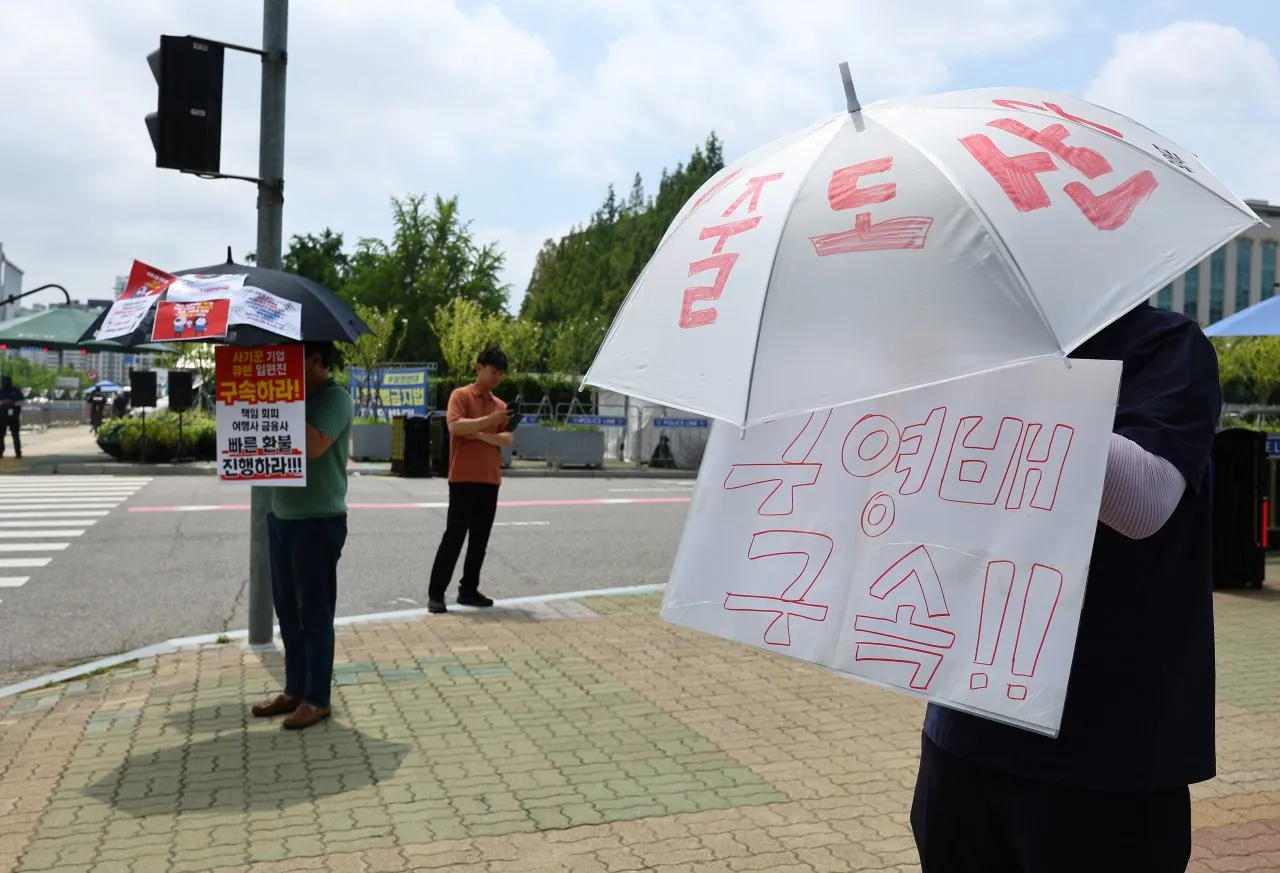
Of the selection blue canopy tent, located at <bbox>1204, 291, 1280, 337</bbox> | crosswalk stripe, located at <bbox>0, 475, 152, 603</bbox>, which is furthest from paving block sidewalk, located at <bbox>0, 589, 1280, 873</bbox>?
crosswalk stripe, located at <bbox>0, 475, 152, 603</bbox>

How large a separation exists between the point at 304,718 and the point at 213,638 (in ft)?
7.93

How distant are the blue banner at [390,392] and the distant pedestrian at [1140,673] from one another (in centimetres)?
2733

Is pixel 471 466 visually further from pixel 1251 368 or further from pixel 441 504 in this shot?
pixel 1251 368

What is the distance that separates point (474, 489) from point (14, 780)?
4.07m

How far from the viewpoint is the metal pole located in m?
7.18

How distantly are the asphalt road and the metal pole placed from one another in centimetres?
164

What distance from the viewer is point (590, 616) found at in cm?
855

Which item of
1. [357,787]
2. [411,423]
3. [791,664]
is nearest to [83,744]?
[357,787]

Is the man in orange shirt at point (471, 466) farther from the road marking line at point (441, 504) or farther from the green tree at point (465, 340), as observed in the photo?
the green tree at point (465, 340)

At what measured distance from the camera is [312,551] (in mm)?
5668

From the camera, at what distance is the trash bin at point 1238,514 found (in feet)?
31.4

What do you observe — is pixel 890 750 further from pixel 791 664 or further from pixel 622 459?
pixel 622 459

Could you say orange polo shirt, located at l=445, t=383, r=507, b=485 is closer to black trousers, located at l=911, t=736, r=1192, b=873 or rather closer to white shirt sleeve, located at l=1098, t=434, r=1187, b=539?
black trousers, located at l=911, t=736, r=1192, b=873

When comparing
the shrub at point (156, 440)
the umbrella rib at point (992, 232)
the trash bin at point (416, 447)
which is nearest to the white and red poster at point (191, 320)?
the umbrella rib at point (992, 232)
